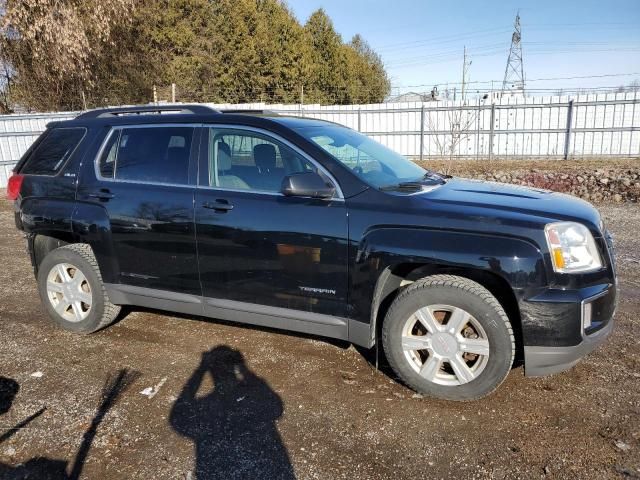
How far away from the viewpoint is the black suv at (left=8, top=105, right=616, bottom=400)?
9.78ft

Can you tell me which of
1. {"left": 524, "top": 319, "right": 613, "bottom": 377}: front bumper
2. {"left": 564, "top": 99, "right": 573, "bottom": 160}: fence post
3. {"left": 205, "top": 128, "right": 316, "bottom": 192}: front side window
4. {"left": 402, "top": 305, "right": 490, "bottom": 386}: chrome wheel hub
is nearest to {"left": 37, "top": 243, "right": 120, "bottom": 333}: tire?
{"left": 205, "top": 128, "right": 316, "bottom": 192}: front side window

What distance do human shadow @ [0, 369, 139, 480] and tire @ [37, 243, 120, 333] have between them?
2.70 feet

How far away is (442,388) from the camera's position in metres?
3.20

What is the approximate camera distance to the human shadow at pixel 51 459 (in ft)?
8.54

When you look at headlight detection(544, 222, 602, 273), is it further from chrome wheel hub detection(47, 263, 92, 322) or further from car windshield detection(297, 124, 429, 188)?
chrome wheel hub detection(47, 263, 92, 322)

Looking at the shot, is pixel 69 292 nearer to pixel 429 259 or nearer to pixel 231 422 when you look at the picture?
pixel 231 422

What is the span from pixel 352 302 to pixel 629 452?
1.74 m

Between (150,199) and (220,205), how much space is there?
662 mm

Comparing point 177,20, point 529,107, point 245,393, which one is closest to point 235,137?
point 245,393

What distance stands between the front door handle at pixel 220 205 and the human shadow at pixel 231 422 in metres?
1.17

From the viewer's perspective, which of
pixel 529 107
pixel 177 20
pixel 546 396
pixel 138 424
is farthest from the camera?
pixel 177 20

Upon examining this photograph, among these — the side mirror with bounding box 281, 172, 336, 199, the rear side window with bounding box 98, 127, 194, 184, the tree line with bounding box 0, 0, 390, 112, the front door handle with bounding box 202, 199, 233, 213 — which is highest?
the tree line with bounding box 0, 0, 390, 112

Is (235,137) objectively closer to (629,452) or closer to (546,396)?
(546,396)

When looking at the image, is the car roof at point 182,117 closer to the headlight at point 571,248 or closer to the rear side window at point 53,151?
the rear side window at point 53,151
